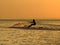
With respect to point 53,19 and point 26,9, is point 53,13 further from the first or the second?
point 26,9

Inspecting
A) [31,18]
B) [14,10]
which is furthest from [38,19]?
[14,10]

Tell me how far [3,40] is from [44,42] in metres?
0.25

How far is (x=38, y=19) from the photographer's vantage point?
1.70 meters

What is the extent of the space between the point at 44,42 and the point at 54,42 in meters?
0.06

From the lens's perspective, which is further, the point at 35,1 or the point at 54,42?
the point at 35,1

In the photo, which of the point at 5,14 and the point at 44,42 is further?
the point at 5,14

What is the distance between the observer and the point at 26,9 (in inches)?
68.5

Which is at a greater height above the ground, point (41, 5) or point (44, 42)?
point (41, 5)

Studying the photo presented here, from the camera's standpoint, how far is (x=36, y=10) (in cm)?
173

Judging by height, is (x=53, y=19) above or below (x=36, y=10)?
below

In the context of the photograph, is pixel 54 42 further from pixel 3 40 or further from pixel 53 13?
pixel 53 13

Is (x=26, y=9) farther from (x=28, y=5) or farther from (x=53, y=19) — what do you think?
(x=53, y=19)

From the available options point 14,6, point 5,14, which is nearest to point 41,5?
point 14,6

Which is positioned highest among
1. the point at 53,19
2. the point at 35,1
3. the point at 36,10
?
the point at 35,1
